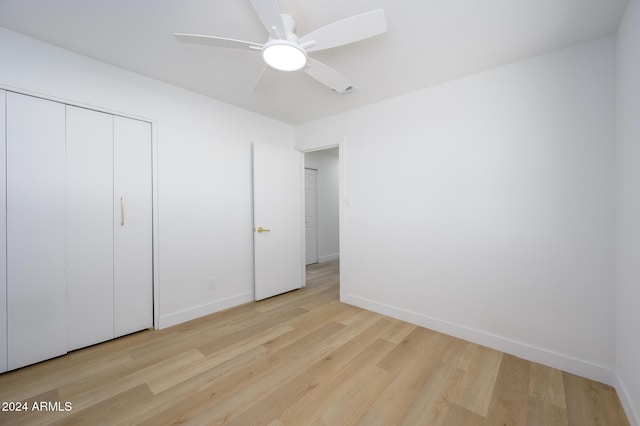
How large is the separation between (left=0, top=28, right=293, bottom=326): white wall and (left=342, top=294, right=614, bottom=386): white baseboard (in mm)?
1860

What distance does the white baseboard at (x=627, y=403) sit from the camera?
134cm

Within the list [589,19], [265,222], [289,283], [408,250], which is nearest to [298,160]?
[265,222]

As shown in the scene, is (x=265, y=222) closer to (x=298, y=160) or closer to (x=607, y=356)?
(x=298, y=160)

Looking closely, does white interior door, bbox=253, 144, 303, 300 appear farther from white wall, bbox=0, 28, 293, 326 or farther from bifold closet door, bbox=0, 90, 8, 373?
bifold closet door, bbox=0, 90, 8, 373

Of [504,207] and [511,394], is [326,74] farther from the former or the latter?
[511,394]

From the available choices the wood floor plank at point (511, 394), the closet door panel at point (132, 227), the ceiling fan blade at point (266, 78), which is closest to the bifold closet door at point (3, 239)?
the closet door panel at point (132, 227)

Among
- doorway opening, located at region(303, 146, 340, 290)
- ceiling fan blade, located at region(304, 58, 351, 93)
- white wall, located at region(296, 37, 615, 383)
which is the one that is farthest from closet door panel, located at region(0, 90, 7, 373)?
doorway opening, located at region(303, 146, 340, 290)

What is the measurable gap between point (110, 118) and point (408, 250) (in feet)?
10.1

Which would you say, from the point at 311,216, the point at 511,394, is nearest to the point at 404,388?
the point at 511,394

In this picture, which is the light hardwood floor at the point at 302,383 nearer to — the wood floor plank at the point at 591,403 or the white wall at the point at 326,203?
the wood floor plank at the point at 591,403

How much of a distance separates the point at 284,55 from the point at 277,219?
224 centimetres

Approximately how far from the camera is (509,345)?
2.08m

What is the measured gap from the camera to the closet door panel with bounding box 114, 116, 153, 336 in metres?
2.29

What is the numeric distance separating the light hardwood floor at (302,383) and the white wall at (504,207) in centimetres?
31
